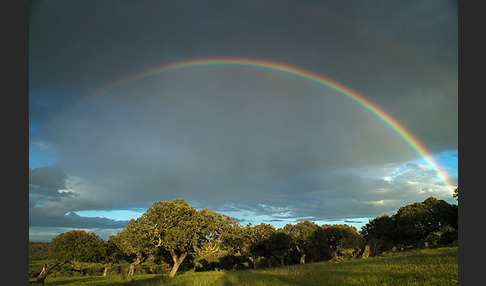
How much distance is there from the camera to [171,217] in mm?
36594

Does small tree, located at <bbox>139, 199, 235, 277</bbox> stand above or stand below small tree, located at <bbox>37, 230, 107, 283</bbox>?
above

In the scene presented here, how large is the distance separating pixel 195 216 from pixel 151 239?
684cm

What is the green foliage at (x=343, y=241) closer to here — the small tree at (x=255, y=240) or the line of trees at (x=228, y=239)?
the line of trees at (x=228, y=239)

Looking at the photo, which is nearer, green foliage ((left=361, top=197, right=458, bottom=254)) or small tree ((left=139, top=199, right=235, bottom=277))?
small tree ((left=139, top=199, right=235, bottom=277))

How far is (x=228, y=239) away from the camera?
161 feet

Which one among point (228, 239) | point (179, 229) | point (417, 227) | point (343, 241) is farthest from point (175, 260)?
point (417, 227)

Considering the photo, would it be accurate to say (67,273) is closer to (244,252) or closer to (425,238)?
(244,252)

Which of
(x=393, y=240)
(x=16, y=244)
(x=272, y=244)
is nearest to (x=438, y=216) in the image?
(x=393, y=240)

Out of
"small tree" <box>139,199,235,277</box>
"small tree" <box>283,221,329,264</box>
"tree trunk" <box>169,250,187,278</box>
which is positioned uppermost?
"small tree" <box>139,199,235,277</box>

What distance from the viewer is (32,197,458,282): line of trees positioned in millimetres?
36500

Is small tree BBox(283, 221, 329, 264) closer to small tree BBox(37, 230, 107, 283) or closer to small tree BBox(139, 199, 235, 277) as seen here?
small tree BBox(139, 199, 235, 277)

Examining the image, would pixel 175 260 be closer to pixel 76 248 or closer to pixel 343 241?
pixel 76 248

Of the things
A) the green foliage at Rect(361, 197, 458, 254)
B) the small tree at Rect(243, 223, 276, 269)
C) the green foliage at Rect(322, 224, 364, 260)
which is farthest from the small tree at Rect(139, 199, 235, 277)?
the green foliage at Rect(361, 197, 458, 254)

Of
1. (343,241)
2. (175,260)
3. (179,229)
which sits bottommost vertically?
(343,241)
